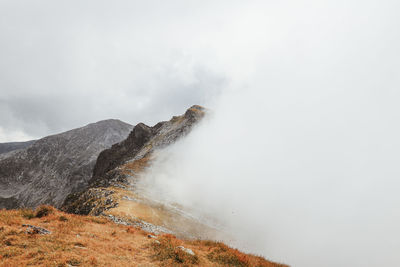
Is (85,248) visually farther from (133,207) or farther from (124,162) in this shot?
(124,162)

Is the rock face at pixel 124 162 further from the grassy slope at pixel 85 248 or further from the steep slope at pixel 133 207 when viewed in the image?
the grassy slope at pixel 85 248

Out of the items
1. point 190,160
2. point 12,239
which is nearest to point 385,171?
point 190,160

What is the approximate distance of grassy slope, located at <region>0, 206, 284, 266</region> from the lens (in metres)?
9.45

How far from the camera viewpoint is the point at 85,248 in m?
11.1

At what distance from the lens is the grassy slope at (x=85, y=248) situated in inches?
372

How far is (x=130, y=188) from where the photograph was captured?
4712cm

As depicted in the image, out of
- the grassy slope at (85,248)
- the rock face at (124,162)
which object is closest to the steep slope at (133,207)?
the rock face at (124,162)

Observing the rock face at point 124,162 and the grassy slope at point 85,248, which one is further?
the rock face at point 124,162

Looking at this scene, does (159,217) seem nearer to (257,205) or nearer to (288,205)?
(257,205)

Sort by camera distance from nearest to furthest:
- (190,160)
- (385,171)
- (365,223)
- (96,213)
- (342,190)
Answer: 1. (96,213)
2. (190,160)
3. (365,223)
4. (342,190)
5. (385,171)

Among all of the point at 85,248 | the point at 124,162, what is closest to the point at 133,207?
the point at 85,248

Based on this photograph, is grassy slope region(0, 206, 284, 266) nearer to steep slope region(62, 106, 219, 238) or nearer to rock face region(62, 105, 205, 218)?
steep slope region(62, 106, 219, 238)

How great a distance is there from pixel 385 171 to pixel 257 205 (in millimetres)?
115107

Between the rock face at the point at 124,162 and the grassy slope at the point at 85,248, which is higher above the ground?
the rock face at the point at 124,162
